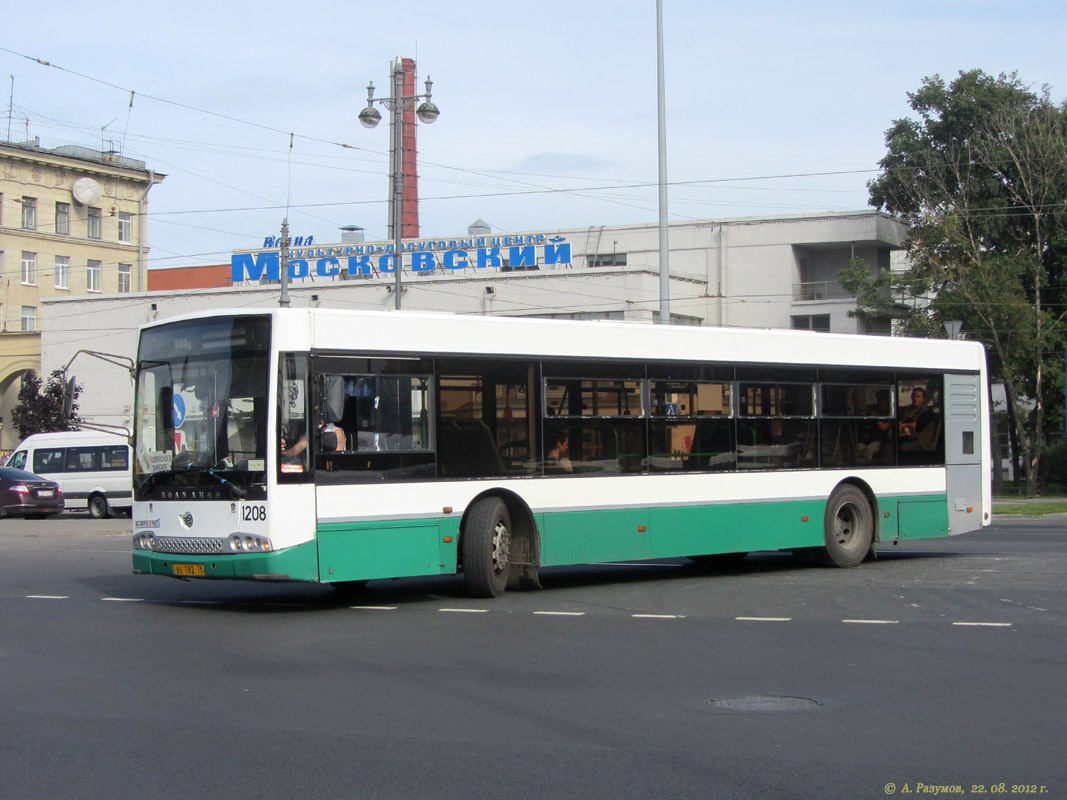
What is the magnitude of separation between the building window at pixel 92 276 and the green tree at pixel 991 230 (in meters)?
48.9

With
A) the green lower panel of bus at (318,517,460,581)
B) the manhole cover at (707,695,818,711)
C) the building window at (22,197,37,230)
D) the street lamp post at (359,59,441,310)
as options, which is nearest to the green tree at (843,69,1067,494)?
the street lamp post at (359,59,441,310)

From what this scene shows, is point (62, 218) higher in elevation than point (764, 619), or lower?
higher

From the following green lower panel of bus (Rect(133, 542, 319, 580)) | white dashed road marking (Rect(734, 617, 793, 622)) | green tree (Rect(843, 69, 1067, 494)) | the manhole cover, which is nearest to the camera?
the manhole cover

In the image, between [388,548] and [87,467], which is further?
[87,467]

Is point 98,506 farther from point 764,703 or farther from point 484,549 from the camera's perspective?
point 764,703

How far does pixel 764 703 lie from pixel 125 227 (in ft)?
264

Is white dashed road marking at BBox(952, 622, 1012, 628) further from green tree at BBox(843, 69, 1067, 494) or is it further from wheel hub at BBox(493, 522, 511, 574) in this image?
green tree at BBox(843, 69, 1067, 494)

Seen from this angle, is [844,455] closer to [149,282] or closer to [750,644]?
[750,644]

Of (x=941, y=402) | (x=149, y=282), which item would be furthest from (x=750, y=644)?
(x=149, y=282)

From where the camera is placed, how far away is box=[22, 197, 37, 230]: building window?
75188 millimetres

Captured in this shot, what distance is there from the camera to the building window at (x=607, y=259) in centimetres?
6469

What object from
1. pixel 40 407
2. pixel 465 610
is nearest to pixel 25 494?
pixel 40 407

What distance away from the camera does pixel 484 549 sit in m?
13.0

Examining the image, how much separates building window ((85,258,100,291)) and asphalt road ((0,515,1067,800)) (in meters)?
69.8
